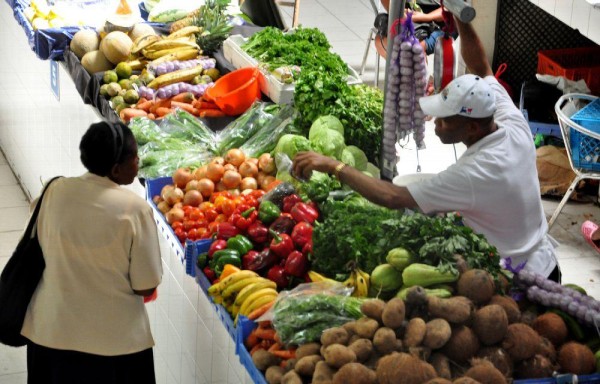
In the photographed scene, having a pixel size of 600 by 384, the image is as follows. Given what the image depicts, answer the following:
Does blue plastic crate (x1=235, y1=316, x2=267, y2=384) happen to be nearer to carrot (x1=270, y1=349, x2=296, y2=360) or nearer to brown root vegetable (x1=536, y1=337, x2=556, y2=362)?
carrot (x1=270, y1=349, x2=296, y2=360)

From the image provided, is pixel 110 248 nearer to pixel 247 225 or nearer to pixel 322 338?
pixel 247 225

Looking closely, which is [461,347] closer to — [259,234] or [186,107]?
[259,234]

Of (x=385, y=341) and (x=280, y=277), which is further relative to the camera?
(x=280, y=277)

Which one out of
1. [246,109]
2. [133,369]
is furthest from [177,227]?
[246,109]

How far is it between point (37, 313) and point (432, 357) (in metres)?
1.75

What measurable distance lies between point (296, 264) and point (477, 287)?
3.17 ft

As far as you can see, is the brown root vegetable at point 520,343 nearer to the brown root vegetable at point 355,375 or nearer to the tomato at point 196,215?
the brown root vegetable at point 355,375

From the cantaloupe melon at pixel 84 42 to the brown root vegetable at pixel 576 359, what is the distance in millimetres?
4502

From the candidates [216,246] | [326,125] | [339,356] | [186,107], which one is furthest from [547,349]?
[186,107]

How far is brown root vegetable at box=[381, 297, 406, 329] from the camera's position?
3020 mm

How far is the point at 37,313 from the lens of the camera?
3975mm

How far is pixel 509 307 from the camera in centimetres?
313

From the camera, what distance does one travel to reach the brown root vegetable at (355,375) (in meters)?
2.90

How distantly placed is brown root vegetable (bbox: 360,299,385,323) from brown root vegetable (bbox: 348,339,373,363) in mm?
113
